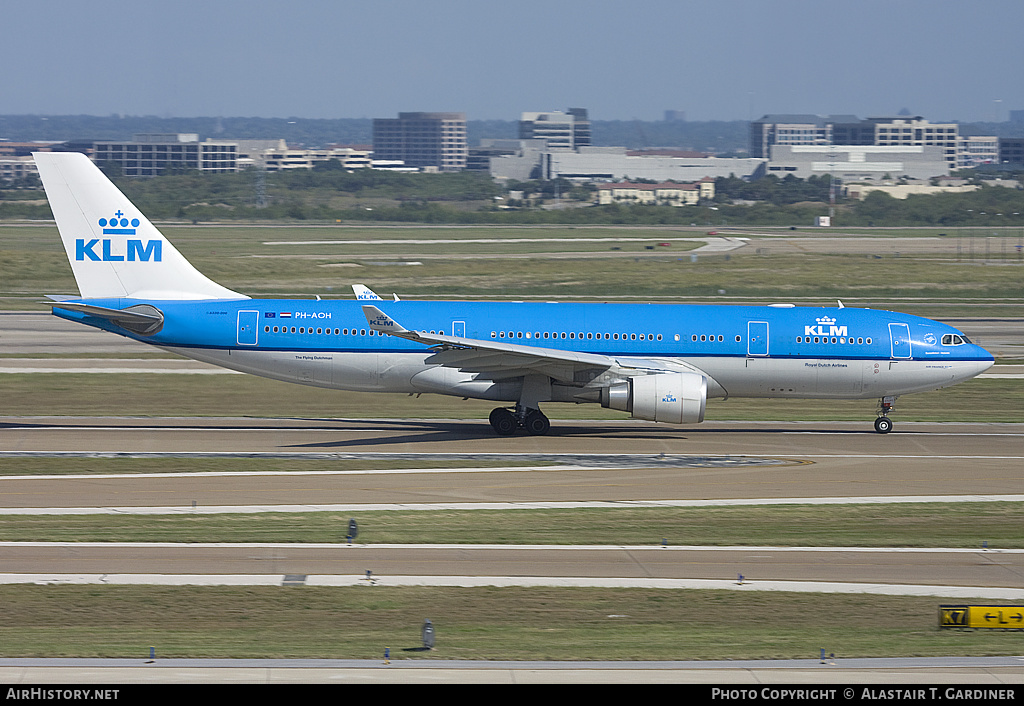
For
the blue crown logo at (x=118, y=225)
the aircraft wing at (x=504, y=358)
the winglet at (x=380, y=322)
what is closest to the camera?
the winglet at (x=380, y=322)

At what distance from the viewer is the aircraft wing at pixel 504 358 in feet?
112

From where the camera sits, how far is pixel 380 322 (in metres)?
34.0

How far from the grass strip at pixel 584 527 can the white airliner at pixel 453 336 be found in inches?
386

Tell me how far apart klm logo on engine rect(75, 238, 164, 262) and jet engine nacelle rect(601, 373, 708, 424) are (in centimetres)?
1574

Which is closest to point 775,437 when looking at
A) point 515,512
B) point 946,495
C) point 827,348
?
point 827,348

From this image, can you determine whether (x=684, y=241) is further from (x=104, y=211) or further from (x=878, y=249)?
(x=104, y=211)

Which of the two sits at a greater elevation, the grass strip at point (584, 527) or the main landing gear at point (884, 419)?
the main landing gear at point (884, 419)

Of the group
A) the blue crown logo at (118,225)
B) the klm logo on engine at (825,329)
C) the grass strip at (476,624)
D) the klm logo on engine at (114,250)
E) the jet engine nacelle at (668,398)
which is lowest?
the grass strip at (476,624)

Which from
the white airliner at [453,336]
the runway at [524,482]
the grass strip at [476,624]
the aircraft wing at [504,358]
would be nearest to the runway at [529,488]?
the runway at [524,482]

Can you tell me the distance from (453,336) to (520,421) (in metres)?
3.39

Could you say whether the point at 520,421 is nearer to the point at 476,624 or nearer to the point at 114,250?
the point at 114,250

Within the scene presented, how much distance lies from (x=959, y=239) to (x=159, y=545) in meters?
117

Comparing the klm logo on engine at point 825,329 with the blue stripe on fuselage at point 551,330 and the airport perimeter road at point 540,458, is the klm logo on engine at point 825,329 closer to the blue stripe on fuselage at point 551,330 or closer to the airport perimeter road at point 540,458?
the blue stripe on fuselage at point 551,330

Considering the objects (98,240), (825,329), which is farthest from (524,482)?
(98,240)
